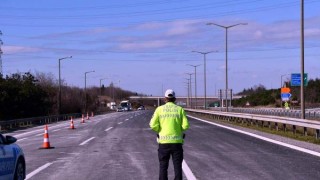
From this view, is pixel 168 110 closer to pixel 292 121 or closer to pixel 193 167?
pixel 193 167

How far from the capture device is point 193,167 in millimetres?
14219

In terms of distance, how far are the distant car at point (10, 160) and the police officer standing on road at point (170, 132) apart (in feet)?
9.02

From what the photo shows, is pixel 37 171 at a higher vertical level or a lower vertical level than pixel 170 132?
lower

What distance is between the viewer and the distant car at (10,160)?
9.80 m

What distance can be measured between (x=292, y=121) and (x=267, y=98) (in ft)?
316

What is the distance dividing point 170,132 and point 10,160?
313cm

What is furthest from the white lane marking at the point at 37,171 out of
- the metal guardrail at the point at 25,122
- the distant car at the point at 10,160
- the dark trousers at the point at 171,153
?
the metal guardrail at the point at 25,122

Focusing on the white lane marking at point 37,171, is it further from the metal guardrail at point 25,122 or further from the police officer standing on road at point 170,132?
the metal guardrail at point 25,122

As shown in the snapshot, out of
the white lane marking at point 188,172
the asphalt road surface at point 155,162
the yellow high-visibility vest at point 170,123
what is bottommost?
the asphalt road surface at point 155,162

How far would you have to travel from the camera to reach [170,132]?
31.3 ft

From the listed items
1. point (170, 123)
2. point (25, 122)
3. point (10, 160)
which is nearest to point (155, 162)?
point (10, 160)

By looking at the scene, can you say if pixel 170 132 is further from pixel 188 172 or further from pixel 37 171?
pixel 37 171

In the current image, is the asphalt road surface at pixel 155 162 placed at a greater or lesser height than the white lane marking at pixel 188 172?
lesser

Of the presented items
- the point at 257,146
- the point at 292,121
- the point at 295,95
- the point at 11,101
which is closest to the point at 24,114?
the point at 11,101
